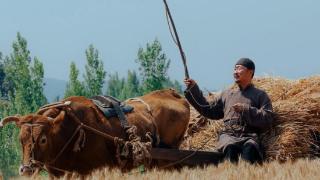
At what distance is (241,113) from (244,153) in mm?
391

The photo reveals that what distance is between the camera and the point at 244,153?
787cm

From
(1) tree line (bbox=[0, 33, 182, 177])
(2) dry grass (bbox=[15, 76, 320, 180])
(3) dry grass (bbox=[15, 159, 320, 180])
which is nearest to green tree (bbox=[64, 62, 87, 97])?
(1) tree line (bbox=[0, 33, 182, 177])

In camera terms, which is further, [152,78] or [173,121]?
[152,78]

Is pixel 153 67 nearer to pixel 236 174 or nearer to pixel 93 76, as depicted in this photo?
pixel 93 76

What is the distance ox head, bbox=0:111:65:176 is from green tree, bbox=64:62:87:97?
29.1 m

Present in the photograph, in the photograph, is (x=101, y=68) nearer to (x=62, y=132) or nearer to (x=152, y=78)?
(x=152, y=78)

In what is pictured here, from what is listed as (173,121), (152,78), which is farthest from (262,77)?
(152,78)

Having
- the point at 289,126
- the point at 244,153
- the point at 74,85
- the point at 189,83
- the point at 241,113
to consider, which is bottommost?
the point at 244,153

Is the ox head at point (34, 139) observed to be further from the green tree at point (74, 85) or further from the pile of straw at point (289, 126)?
the green tree at point (74, 85)

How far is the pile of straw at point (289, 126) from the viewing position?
800cm

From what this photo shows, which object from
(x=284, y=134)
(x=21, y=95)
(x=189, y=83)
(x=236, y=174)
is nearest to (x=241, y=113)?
(x=284, y=134)

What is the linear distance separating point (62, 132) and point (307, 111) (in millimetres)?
2452

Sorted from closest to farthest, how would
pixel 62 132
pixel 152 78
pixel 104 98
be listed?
pixel 62 132 → pixel 104 98 → pixel 152 78

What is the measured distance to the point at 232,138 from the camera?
26.5 feet
